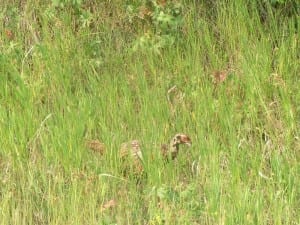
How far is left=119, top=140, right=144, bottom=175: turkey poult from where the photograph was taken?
3779 mm

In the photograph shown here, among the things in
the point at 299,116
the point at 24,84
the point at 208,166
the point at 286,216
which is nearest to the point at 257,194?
the point at 286,216

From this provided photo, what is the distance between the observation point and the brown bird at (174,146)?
3.79m

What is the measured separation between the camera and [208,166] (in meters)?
3.71

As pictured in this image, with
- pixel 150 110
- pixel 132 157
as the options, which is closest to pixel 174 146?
pixel 132 157

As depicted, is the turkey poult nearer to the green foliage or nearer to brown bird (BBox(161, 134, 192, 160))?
brown bird (BBox(161, 134, 192, 160))

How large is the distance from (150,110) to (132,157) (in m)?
0.46

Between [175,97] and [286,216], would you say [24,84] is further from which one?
[286,216]

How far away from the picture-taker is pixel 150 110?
415cm

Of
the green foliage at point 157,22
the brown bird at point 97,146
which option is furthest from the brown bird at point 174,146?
the green foliage at point 157,22

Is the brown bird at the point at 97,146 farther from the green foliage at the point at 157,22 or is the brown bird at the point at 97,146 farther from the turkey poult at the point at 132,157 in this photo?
the green foliage at the point at 157,22

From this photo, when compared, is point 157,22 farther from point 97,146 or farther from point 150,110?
point 97,146

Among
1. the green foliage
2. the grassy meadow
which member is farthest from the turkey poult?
the green foliage

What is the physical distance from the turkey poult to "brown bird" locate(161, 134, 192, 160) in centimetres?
14

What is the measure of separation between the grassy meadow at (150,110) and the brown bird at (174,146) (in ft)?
0.17
